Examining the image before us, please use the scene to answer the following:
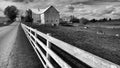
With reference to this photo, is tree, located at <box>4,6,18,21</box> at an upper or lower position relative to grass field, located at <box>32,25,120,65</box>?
upper

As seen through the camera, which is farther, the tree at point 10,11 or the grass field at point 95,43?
the tree at point 10,11

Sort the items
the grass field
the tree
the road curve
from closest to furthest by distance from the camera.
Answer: the road curve < the grass field < the tree

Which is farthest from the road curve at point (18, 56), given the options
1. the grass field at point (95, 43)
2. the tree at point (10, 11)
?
the tree at point (10, 11)

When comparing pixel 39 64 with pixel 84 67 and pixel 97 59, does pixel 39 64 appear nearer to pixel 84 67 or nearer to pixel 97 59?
pixel 84 67

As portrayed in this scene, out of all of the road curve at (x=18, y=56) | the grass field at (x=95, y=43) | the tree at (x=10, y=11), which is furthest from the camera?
the tree at (x=10, y=11)

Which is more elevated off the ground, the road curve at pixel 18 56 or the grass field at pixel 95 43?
the road curve at pixel 18 56

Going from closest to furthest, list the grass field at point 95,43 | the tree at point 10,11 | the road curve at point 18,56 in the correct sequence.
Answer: the road curve at point 18,56
the grass field at point 95,43
the tree at point 10,11

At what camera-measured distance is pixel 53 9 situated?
80688 millimetres

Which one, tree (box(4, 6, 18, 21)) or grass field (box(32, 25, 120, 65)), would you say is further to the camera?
tree (box(4, 6, 18, 21))

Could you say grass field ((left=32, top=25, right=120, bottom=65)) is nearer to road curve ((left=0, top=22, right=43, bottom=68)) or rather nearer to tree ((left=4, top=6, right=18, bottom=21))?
road curve ((left=0, top=22, right=43, bottom=68))

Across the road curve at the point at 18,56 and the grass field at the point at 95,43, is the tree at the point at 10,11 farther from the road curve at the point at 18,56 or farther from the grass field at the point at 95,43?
the road curve at the point at 18,56

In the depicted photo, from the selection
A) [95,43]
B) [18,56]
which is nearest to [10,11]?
[95,43]

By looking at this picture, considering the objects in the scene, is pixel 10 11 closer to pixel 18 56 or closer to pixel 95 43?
pixel 95 43

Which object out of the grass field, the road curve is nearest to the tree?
the grass field
